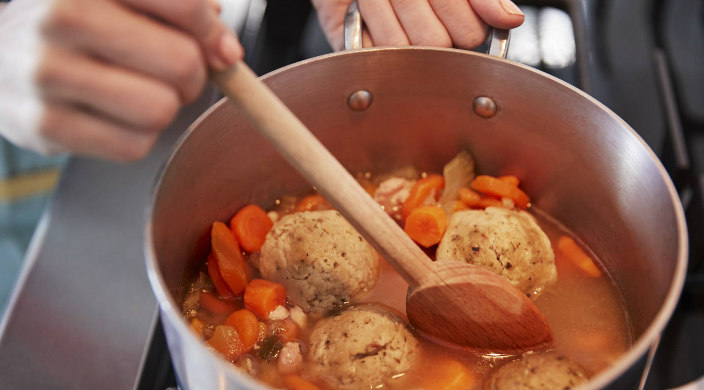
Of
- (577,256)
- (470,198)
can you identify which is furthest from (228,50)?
(577,256)

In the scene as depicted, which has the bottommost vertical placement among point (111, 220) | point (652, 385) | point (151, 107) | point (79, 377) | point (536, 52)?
point (652, 385)

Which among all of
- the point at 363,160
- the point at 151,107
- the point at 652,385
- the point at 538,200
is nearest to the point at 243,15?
the point at 363,160

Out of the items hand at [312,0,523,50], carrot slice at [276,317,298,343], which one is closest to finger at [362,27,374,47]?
hand at [312,0,523,50]

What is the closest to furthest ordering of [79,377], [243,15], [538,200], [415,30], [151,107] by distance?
[151,107]
[79,377]
[415,30]
[538,200]
[243,15]

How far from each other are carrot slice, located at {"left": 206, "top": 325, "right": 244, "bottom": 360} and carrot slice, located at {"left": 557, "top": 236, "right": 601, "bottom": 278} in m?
0.82

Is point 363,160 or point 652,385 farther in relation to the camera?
point 363,160

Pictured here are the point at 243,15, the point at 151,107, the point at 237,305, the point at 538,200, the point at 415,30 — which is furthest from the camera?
the point at 243,15

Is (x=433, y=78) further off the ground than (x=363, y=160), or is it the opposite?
(x=433, y=78)

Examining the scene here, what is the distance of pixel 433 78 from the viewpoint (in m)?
1.53

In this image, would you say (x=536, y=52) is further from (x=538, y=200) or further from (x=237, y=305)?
(x=237, y=305)

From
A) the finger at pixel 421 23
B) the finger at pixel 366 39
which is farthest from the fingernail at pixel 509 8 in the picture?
the finger at pixel 366 39

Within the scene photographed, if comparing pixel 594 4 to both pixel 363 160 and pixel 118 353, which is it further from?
pixel 118 353

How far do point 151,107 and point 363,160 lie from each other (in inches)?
38.7

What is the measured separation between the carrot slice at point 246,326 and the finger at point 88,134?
60 cm
